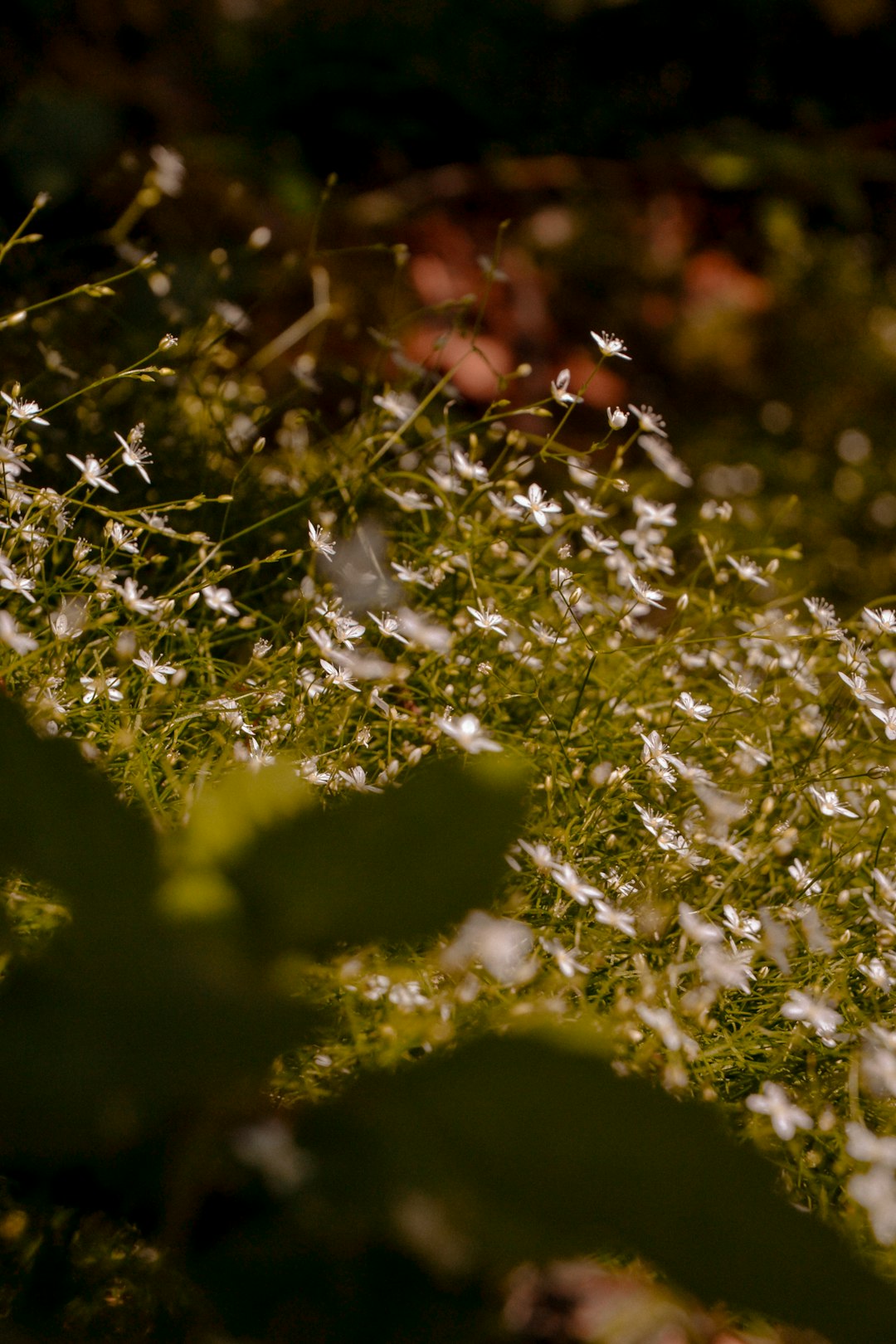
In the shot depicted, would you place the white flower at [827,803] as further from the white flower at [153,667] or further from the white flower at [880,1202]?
the white flower at [153,667]

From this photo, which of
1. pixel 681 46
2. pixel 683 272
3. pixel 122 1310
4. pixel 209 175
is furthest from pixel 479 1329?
pixel 681 46

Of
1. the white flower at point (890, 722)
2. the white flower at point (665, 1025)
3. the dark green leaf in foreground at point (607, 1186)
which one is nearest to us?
the dark green leaf in foreground at point (607, 1186)

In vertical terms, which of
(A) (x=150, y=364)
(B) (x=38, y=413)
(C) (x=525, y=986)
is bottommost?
(C) (x=525, y=986)

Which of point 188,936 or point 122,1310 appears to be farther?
point 122,1310

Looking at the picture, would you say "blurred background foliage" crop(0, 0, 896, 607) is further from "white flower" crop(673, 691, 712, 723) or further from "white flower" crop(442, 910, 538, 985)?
"white flower" crop(442, 910, 538, 985)

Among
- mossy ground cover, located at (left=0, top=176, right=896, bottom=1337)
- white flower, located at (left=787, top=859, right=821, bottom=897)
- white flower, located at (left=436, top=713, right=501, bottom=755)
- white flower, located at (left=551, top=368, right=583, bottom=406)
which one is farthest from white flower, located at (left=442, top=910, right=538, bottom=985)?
white flower, located at (left=551, top=368, right=583, bottom=406)

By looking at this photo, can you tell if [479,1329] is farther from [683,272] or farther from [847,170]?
[847,170]


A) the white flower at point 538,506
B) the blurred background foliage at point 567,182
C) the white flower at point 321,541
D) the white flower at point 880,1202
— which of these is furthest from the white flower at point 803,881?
the blurred background foliage at point 567,182
